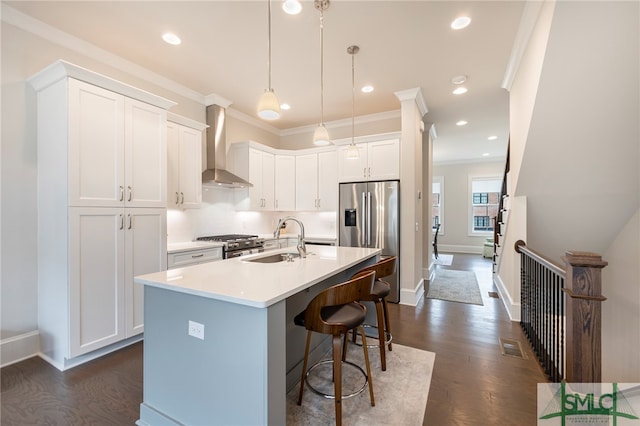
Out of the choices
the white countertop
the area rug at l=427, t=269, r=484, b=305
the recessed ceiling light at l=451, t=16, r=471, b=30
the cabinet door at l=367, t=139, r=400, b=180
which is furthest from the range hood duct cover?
the area rug at l=427, t=269, r=484, b=305

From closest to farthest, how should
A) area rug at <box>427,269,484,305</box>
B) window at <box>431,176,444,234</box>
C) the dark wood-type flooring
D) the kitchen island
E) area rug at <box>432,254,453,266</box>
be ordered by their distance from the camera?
the kitchen island → the dark wood-type flooring → area rug at <box>427,269,484,305</box> → area rug at <box>432,254,453,266</box> → window at <box>431,176,444,234</box>

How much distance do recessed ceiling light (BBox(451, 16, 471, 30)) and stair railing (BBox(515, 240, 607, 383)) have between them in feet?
7.03

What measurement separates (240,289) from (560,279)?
7.99 ft

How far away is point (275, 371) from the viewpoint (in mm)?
1367

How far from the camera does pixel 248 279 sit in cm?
167

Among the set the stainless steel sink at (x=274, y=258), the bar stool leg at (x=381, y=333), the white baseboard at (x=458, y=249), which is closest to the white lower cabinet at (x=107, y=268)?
the stainless steel sink at (x=274, y=258)

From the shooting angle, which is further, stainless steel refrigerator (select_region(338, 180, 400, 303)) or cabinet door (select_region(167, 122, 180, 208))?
stainless steel refrigerator (select_region(338, 180, 400, 303))

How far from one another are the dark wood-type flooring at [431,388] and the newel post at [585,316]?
0.45m

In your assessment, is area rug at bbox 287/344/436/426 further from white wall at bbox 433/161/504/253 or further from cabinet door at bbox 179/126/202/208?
white wall at bbox 433/161/504/253

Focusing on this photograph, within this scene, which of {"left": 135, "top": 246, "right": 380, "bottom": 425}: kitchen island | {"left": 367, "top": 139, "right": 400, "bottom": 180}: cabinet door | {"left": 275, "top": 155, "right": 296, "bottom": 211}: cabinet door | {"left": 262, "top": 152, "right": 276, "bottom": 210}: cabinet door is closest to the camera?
{"left": 135, "top": 246, "right": 380, "bottom": 425}: kitchen island

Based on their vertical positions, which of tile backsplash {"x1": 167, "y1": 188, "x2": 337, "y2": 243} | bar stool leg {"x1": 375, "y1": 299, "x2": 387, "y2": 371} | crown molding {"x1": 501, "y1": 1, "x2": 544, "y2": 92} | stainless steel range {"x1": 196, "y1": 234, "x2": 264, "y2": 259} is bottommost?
bar stool leg {"x1": 375, "y1": 299, "x2": 387, "y2": 371}

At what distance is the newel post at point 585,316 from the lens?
1.66m

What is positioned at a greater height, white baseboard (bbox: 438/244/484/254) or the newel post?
the newel post

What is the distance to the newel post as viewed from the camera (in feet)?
5.45
